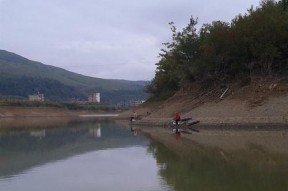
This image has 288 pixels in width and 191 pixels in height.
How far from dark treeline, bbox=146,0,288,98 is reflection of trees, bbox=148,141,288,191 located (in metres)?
27.0

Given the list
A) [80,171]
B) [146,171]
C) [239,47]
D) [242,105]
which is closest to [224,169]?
[146,171]

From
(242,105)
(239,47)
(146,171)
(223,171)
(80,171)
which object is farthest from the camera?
(239,47)

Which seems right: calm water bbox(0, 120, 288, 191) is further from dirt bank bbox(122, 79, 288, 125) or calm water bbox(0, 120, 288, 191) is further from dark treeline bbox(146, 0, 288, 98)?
dark treeline bbox(146, 0, 288, 98)

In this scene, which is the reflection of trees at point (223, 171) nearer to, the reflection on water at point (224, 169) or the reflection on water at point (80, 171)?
the reflection on water at point (224, 169)

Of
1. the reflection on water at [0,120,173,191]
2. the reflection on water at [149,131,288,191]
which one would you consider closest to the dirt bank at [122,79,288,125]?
the reflection on water at [149,131,288,191]

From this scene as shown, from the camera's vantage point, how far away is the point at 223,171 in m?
17.0

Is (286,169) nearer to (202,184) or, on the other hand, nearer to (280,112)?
(202,184)

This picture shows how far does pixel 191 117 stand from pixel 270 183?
115ft

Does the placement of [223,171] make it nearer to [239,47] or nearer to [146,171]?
[146,171]

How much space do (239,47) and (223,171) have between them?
117ft

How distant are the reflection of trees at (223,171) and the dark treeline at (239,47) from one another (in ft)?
88.5

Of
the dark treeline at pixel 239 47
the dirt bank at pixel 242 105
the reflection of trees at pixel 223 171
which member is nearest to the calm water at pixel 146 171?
the reflection of trees at pixel 223 171

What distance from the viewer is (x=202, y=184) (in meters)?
14.8

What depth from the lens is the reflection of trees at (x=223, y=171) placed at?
47.0ft
